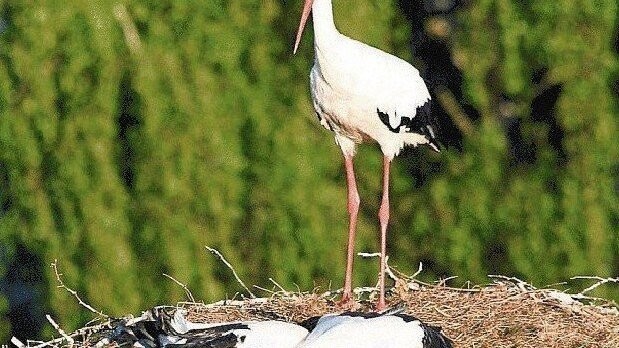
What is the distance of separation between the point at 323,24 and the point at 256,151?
4.52 ft

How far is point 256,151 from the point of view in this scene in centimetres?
718

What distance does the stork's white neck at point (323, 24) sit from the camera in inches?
232

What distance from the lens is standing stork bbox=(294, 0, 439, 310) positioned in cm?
588

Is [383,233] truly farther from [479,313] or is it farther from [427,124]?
[479,313]

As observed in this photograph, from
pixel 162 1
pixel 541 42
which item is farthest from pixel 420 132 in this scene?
pixel 162 1

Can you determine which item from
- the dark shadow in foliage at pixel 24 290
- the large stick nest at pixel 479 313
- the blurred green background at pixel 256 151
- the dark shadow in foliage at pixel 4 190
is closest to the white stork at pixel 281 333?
the large stick nest at pixel 479 313

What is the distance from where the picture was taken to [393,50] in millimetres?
7266

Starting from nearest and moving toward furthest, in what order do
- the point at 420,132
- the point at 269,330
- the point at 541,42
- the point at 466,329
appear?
the point at 269,330 < the point at 466,329 < the point at 420,132 < the point at 541,42

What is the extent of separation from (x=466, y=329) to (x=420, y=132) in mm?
946

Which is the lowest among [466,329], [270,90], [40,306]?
[40,306]

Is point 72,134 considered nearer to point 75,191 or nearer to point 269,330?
point 75,191

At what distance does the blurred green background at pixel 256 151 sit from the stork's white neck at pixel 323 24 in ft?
3.69

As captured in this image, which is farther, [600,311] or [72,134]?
[72,134]

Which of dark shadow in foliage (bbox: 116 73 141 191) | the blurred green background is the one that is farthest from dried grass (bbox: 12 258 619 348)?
dark shadow in foliage (bbox: 116 73 141 191)
